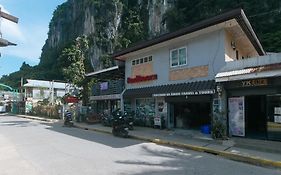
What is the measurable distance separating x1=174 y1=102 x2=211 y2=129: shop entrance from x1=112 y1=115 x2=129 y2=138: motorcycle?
12.6 feet

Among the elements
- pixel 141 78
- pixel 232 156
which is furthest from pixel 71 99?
pixel 232 156

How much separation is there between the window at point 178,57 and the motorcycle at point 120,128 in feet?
15.1

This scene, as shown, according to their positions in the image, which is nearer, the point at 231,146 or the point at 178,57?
the point at 231,146

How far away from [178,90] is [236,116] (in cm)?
370

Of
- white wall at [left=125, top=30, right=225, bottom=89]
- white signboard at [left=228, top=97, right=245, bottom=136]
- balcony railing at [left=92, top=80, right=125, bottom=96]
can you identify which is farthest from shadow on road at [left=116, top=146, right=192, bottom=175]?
balcony railing at [left=92, top=80, right=125, bottom=96]

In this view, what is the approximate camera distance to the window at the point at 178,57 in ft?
58.7

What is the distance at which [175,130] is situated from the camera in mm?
18219

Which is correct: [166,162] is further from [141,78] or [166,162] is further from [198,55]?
[141,78]

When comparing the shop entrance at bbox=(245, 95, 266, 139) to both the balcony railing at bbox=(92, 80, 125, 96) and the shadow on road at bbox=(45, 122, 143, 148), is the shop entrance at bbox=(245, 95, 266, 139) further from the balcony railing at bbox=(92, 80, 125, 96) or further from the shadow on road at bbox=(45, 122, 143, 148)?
the balcony railing at bbox=(92, 80, 125, 96)

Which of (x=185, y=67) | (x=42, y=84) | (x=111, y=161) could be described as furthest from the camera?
(x=42, y=84)

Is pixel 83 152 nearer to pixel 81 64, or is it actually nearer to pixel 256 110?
pixel 256 110

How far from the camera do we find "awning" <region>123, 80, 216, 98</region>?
15406 millimetres

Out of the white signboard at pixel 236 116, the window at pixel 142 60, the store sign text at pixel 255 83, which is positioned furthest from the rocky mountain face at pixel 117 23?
the store sign text at pixel 255 83

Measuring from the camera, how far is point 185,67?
57.8ft
